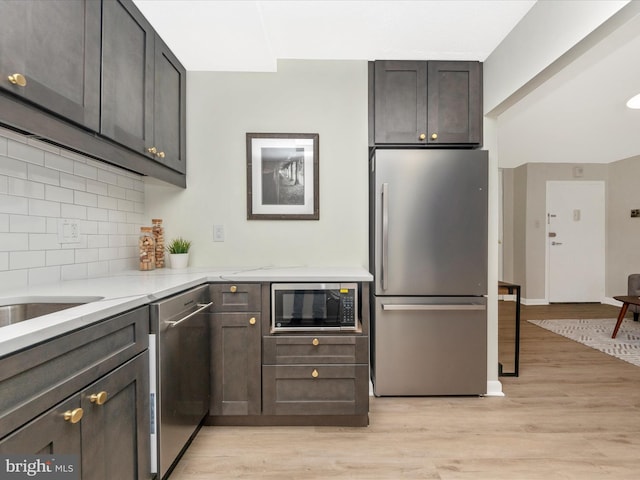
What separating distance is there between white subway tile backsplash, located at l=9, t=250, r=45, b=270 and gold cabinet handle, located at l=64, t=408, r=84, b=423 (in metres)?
0.89

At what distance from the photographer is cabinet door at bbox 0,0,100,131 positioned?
1009 millimetres

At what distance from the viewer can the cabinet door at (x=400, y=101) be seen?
92.2 inches

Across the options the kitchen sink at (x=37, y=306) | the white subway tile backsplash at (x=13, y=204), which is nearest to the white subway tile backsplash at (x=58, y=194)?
the white subway tile backsplash at (x=13, y=204)

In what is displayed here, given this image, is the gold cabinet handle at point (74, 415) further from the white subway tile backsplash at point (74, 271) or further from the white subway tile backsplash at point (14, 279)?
the white subway tile backsplash at point (74, 271)

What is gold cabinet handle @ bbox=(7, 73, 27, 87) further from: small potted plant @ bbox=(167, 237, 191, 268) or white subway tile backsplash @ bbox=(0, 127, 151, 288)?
small potted plant @ bbox=(167, 237, 191, 268)

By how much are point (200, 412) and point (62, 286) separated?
0.93m

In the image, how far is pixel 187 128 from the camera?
242 cm

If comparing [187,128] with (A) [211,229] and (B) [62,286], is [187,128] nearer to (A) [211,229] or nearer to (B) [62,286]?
(A) [211,229]

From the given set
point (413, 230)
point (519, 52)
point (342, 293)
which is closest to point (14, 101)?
point (342, 293)

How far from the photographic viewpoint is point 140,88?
1.74 meters

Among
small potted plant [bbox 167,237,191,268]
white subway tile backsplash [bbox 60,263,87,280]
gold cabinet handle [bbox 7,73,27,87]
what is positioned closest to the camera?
gold cabinet handle [bbox 7,73,27,87]

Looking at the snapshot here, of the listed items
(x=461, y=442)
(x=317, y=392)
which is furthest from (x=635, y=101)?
(x=317, y=392)

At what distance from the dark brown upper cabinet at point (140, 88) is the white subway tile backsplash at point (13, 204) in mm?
477

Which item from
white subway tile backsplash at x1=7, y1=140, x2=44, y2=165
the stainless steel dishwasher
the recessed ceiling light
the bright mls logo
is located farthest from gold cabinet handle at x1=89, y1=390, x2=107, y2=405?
the recessed ceiling light
